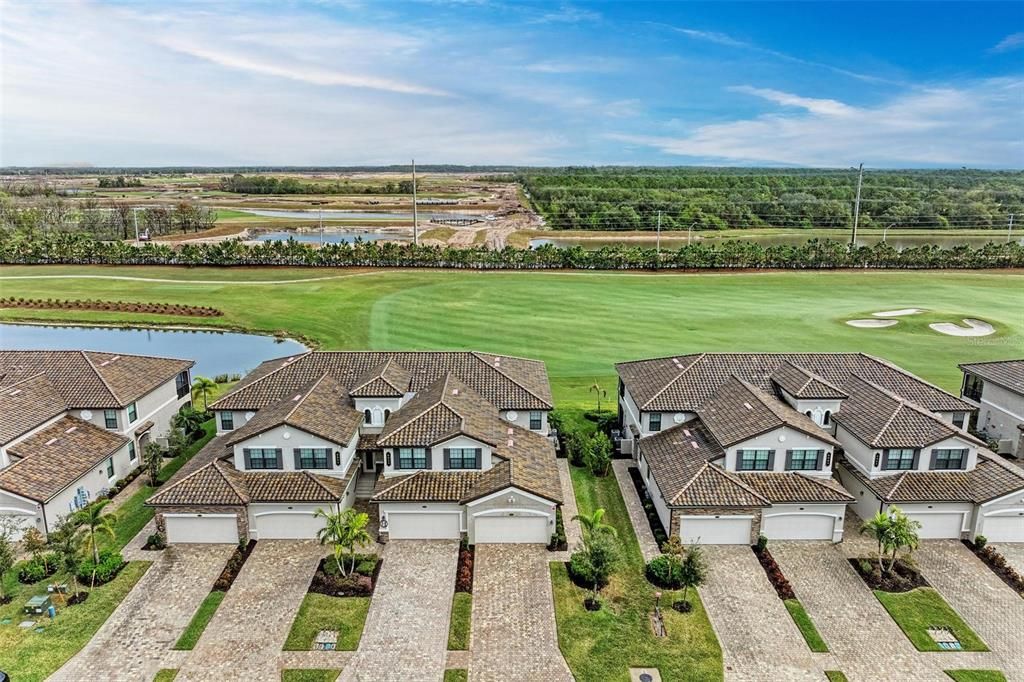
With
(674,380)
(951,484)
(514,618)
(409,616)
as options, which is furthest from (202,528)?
(951,484)

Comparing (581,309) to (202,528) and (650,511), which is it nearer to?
(650,511)

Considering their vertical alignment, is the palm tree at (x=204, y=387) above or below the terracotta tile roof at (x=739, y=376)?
below

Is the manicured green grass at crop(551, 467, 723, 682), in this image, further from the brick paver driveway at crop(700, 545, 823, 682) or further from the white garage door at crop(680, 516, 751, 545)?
the white garage door at crop(680, 516, 751, 545)

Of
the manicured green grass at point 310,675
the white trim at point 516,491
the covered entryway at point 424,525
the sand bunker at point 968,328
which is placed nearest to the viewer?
the manicured green grass at point 310,675

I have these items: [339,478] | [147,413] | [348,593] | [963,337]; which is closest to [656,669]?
[348,593]

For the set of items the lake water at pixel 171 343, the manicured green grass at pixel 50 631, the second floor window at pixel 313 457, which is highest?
the second floor window at pixel 313 457

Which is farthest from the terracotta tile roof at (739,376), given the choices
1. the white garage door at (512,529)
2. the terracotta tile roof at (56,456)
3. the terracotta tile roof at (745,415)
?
the terracotta tile roof at (56,456)

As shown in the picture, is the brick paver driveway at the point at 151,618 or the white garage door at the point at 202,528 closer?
the brick paver driveway at the point at 151,618

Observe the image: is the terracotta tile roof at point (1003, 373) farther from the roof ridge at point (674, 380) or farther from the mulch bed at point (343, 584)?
the mulch bed at point (343, 584)
